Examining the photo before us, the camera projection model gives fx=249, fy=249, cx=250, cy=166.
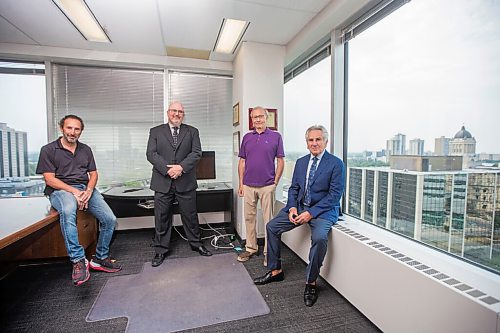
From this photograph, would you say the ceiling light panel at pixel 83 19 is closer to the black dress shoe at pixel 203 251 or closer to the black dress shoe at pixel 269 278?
the black dress shoe at pixel 203 251

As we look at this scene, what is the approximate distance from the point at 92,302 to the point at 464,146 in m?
2.85

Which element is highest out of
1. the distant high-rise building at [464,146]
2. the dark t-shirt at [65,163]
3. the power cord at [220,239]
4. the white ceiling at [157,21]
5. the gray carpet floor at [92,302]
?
the white ceiling at [157,21]

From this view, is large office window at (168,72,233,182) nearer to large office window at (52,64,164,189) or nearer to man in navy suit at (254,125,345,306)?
large office window at (52,64,164,189)

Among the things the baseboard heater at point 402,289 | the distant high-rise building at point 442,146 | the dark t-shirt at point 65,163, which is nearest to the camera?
the baseboard heater at point 402,289

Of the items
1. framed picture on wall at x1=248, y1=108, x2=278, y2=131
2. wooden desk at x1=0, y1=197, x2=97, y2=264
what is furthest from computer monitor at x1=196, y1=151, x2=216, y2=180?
wooden desk at x1=0, y1=197, x2=97, y2=264

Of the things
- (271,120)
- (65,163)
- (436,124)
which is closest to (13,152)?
(65,163)

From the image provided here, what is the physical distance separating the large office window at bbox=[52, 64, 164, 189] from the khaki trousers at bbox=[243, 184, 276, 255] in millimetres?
1810

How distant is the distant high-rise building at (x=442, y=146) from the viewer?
1.56 m

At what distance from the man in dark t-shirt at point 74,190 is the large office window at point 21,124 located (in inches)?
54.6

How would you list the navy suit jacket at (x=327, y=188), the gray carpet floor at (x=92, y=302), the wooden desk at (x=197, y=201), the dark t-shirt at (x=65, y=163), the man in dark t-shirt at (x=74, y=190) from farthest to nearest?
the wooden desk at (x=197, y=201) → the dark t-shirt at (x=65, y=163) → the man in dark t-shirt at (x=74, y=190) → the navy suit jacket at (x=327, y=188) → the gray carpet floor at (x=92, y=302)

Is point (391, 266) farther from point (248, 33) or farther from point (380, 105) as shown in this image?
point (248, 33)

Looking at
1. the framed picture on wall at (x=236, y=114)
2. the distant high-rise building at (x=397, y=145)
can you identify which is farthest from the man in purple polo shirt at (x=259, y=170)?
the distant high-rise building at (x=397, y=145)

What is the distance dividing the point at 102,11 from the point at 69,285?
2579 millimetres

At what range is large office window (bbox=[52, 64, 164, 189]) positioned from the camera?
135 inches
